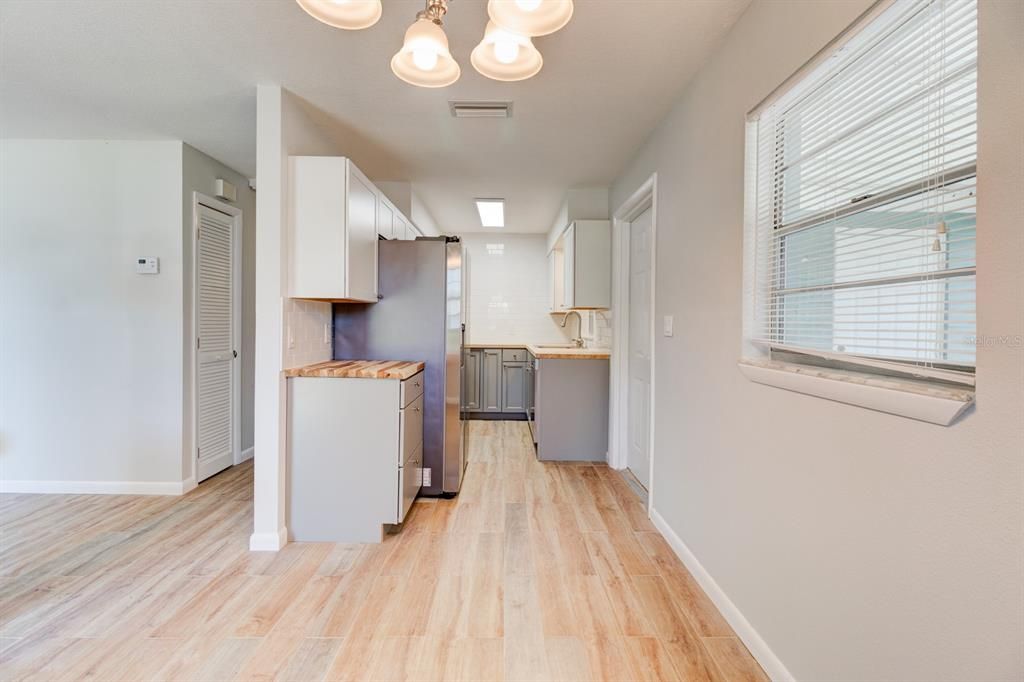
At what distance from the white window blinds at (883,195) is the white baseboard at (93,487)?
3909mm

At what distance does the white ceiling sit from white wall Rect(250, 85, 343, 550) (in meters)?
0.24

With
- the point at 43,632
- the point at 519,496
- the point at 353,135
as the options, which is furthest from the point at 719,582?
the point at 353,135

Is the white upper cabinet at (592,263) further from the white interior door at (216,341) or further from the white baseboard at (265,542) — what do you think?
the white interior door at (216,341)

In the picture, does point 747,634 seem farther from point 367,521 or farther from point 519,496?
point 367,521

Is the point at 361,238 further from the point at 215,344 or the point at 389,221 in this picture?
the point at 215,344

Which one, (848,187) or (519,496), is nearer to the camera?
(848,187)

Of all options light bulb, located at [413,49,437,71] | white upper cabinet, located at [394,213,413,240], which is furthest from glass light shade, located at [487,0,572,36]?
white upper cabinet, located at [394,213,413,240]

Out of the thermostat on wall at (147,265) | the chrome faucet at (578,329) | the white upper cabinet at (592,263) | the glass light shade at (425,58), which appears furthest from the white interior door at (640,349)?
the thermostat on wall at (147,265)

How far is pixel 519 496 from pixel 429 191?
2.88 meters

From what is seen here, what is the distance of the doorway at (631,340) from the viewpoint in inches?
129

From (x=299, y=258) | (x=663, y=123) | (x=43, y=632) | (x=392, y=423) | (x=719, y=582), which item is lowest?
(x=43, y=632)

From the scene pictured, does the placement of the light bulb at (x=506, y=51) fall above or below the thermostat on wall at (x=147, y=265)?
above

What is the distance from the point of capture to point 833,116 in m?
1.32

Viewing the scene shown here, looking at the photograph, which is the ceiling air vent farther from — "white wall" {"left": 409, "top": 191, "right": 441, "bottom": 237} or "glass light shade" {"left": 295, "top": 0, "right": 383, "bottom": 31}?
"white wall" {"left": 409, "top": 191, "right": 441, "bottom": 237}
